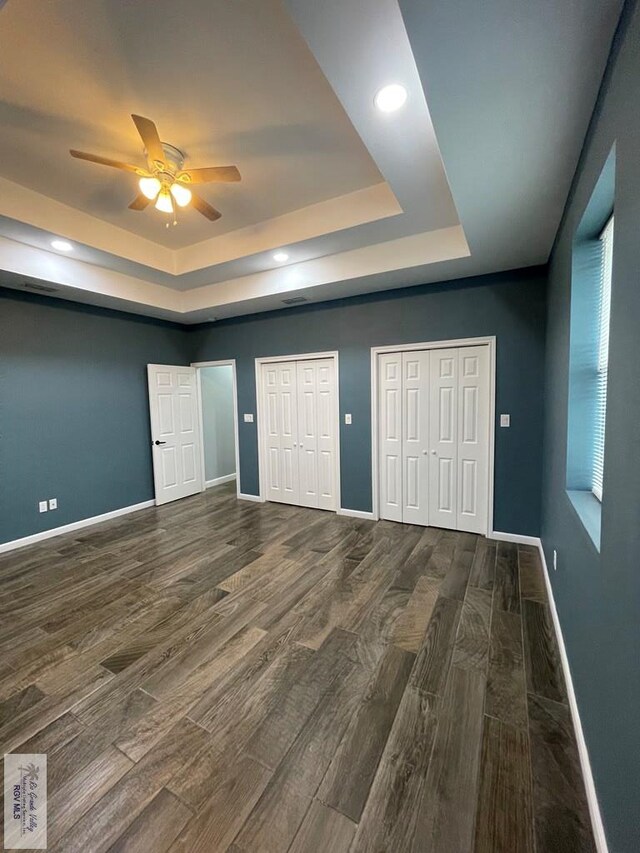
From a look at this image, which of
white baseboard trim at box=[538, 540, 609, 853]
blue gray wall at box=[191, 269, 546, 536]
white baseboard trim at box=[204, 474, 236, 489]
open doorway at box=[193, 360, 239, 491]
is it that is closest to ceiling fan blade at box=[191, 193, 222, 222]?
blue gray wall at box=[191, 269, 546, 536]

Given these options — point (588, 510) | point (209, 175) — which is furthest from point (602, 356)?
point (209, 175)

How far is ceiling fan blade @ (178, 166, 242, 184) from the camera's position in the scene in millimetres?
2152

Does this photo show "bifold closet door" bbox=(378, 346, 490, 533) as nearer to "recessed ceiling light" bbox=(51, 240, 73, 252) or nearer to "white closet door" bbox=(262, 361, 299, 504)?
"white closet door" bbox=(262, 361, 299, 504)

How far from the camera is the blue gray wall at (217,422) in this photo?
594cm

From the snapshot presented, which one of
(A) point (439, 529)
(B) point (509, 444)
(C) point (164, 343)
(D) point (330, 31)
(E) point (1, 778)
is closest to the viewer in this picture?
(D) point (330, 31)

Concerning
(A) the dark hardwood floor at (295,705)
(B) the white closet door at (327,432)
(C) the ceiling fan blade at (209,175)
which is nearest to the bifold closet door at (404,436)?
(B) the white closet door at (327,432)

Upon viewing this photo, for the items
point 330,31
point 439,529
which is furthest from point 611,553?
point 439,529

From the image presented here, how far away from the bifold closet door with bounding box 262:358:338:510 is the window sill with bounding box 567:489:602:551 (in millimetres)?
2817

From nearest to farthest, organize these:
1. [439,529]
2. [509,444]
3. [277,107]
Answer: [277,107], [509,444], [439,529]

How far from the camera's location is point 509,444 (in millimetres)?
3463

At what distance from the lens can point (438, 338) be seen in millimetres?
3721

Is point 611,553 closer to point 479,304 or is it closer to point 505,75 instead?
point 505,75

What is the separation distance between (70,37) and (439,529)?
4.40 m

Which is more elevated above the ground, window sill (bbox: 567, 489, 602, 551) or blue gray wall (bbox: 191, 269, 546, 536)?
blue gray wall (bbox: 191, 269, 546, 536)
